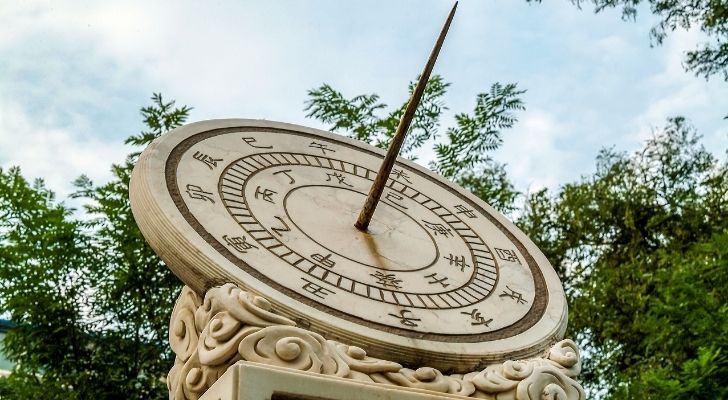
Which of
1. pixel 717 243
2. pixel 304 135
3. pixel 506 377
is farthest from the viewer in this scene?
pixel 717 243

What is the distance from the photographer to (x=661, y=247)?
889cm

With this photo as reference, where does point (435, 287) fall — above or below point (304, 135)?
below

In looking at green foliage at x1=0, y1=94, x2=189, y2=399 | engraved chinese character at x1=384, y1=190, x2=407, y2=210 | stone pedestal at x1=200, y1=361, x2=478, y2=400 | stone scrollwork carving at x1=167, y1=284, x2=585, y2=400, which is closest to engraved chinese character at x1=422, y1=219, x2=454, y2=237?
engraved chinese character at x1=384, y1=190, x2=407, y2=210

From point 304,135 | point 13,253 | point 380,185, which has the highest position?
point 13,253

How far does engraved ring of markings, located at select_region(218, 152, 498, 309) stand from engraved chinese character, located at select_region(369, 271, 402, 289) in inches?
0.5

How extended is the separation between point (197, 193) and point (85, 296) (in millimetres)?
3641

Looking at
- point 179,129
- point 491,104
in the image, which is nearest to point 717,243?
point 491,104

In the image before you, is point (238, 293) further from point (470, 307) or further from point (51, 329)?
point (51, 329)

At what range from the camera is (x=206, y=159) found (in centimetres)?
332

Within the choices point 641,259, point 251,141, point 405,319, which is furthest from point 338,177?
point 641,259

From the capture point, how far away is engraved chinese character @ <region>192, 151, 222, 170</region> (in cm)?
329

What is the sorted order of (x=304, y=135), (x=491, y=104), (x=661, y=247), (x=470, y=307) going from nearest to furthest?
(x=470, y=307) < (x=304, y=135) < (x=491, y=104) < (x=661, y=247)

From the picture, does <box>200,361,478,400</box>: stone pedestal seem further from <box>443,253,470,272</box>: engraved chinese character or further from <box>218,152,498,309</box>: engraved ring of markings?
<box>443,253,470,272</box>: engraved chinese character

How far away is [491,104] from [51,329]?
397cm
